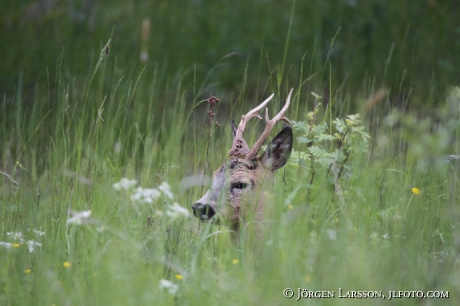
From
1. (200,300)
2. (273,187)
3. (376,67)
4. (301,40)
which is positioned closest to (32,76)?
(301,40)

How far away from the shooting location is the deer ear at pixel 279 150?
4477mm

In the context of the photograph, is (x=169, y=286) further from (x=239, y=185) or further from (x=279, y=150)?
(x=279, y=150)

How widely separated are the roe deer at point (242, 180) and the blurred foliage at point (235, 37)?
4.80 meters

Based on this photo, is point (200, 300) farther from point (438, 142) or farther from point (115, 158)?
point (115, 158)

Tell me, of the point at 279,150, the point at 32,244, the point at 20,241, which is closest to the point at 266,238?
the point at 279,150

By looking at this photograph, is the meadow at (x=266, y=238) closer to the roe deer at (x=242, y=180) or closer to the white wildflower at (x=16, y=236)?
the white wildflower at (x=16, y=236)

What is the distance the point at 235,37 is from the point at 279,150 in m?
6.07

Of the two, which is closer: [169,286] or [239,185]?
[169,286]

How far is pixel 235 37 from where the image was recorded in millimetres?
10336

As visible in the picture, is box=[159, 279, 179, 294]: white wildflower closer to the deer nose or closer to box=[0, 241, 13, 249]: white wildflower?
the deer nose

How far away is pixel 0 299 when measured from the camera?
3674mm

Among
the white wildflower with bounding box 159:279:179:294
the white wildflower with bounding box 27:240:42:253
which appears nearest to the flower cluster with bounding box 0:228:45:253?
the white wildflower with bounding box 27:240:42:253

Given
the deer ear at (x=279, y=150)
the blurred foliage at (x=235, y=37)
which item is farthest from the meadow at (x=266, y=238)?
the blurred foliage at (x=235, y=37)

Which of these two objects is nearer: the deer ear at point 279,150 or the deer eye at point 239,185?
the deer eye at point 239,185
